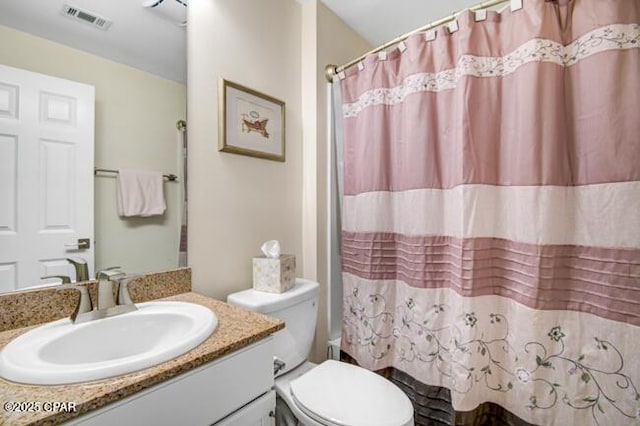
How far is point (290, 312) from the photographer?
1.20m

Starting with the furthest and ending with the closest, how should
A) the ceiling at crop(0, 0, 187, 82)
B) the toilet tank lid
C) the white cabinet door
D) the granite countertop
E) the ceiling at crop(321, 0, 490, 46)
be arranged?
1. the ceiling at crop(321, 0, 490, 46)
2. the toilet tank lid
3. the ceiling at crop(0, 0, 187, 82)
4. the white cabinet door
5. the granite countertop

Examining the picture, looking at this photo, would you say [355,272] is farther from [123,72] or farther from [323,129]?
[123,72]

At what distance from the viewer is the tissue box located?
123 cm

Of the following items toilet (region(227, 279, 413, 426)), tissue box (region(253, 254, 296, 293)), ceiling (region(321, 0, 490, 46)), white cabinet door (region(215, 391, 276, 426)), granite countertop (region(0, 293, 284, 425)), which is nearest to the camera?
granite countertop (region(0, 293, 284, 425))

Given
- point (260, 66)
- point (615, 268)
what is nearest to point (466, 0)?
point (260, 66)

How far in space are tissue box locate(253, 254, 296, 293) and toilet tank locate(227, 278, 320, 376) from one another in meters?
0.03

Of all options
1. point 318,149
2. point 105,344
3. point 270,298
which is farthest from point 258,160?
point 105,344

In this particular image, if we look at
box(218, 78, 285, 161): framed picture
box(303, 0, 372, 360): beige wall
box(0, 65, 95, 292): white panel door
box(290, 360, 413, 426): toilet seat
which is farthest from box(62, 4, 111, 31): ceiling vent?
box(290, 360, 413, 426): toilet seat

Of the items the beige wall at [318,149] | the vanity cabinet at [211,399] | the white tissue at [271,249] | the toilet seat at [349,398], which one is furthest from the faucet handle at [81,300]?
the beige wall at [318,149]

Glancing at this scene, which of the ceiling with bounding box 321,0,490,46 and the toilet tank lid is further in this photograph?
the ceiling with bounding box 321,0,490,46

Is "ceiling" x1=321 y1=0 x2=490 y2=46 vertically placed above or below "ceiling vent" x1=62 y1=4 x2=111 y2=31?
above

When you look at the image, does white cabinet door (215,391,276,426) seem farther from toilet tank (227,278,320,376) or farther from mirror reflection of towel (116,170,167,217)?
mirror reflection of towel (116,170,167,217)

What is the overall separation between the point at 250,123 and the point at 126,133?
0.51 m

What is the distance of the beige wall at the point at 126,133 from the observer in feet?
2.92
